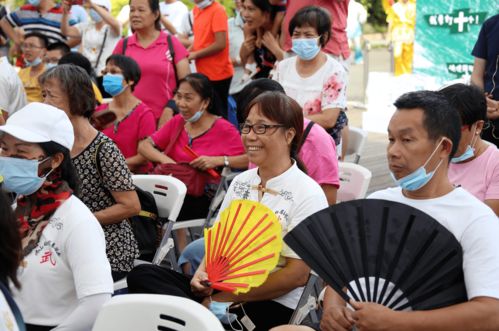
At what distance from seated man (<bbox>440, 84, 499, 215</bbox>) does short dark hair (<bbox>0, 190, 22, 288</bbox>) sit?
212cm

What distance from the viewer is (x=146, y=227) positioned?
14.3ft

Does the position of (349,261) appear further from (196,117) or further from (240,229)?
(196,117)

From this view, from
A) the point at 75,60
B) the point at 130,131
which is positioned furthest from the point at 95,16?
the point at 130,131

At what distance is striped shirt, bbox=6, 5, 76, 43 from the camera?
8156mm

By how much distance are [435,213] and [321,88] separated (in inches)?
106

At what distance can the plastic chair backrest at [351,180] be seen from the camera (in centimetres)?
469

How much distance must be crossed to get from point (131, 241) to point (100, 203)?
0.81 feet

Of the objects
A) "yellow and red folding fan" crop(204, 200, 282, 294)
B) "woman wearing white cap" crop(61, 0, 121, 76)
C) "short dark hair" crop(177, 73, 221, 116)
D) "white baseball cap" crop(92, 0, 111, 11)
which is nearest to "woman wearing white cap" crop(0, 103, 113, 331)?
"yellow and red folding fan" crop(204, 200, 282, 294)

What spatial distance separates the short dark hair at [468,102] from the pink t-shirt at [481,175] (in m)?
0.26

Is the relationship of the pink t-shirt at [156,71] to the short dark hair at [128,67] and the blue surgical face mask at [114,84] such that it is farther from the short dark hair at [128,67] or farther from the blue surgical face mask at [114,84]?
the blue surgical face mask at [114,84]

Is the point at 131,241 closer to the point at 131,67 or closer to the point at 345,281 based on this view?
the point at 345,281

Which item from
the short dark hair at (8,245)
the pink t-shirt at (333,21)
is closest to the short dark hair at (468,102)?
the short dark hair at (8,245)

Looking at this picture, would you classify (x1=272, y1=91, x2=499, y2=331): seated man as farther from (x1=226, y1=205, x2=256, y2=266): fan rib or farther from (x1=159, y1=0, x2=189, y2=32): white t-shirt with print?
(x1=159, y1=0, x2=189, y2=32): white t-shirt with print

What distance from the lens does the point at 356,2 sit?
555 inches
